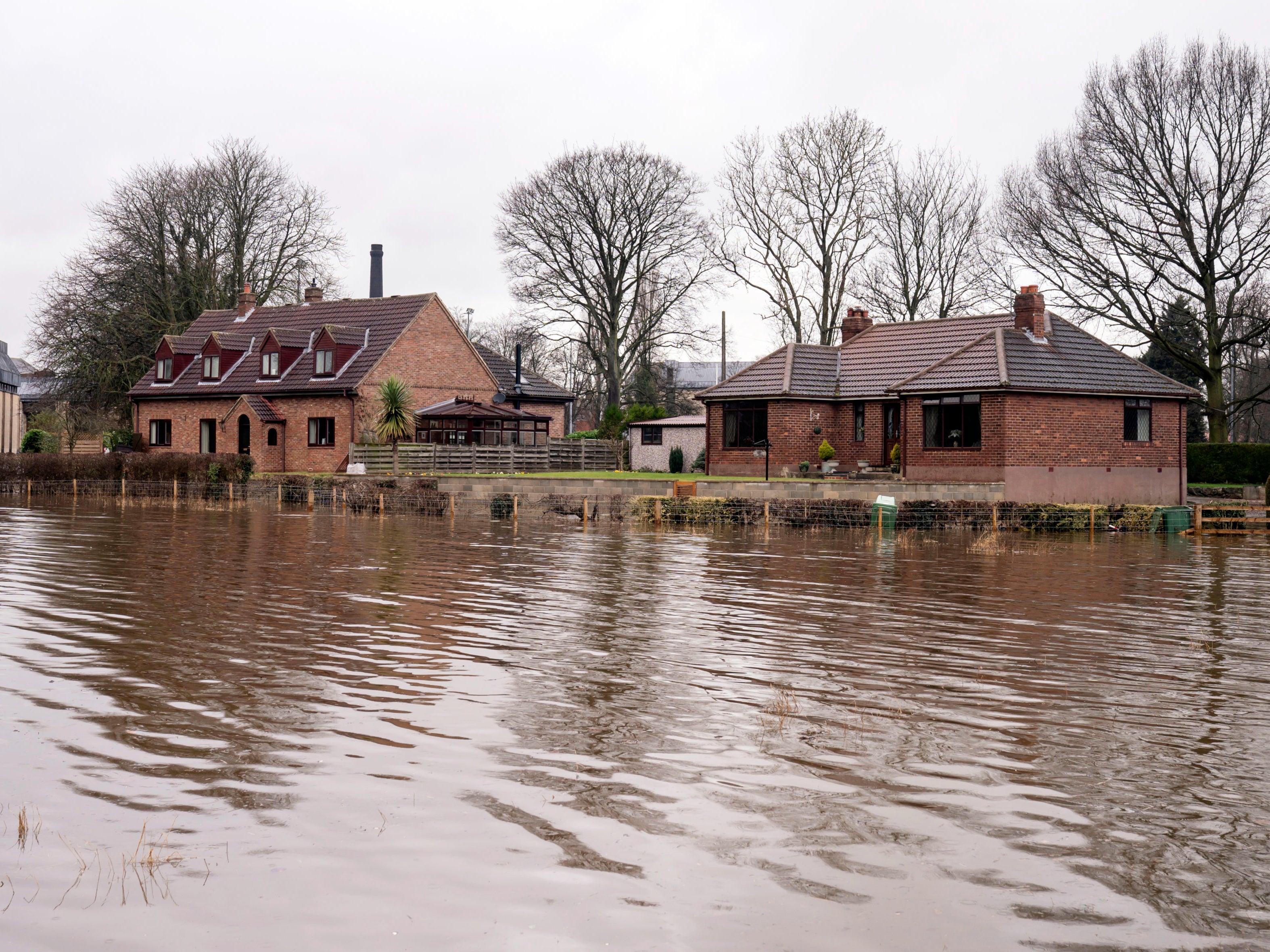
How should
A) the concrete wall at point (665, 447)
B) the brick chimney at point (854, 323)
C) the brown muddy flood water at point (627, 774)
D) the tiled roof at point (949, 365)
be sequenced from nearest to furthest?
the brown muddy flood water at point (627, 774) → the tiled roof at point (949, 365) → the brick chimney at point (854, 323) → the concrete wall at point (665, 447)

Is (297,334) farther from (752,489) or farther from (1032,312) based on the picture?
(1032,312)

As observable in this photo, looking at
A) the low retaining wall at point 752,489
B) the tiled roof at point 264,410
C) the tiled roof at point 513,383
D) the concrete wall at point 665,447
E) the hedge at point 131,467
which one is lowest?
the low retaining wall at point 752,489

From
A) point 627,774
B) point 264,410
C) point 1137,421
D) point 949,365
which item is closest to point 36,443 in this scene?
point 264,410

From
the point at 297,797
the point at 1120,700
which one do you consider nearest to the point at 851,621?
the point at 1120,700

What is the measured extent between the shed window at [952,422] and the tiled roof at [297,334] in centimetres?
2246

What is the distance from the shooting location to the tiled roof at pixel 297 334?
159ft

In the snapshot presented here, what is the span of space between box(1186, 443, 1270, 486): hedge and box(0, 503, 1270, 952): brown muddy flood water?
30.3 meters

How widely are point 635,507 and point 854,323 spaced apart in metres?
15.7

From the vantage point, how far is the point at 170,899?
5348 mm

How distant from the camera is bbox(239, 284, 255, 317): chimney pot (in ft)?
181

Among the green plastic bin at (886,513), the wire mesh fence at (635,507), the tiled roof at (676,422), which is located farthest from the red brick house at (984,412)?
the tiled roof at (676,422)

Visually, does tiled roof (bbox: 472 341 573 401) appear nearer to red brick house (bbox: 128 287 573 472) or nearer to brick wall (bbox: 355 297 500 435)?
red brick house (bbox: 128 287 573 472)

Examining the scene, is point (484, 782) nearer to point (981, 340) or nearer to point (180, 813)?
point (180, 813)

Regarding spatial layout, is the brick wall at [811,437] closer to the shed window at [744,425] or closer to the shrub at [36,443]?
the shed window at [744,425]
